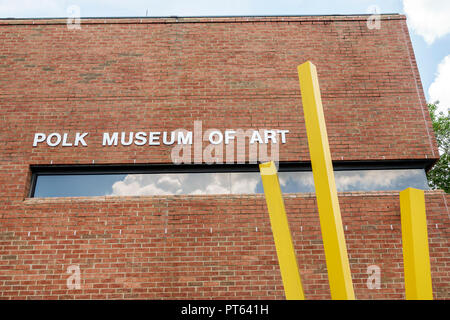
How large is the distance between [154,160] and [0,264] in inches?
115

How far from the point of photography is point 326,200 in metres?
2.76

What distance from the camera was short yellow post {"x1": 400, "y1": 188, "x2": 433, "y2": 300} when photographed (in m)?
2.82

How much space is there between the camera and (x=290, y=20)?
7660 mm

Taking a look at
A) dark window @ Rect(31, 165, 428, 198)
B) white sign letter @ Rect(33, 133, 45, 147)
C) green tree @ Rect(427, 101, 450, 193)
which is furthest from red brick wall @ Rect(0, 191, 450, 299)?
green tree @ Rect(427, 101, 450, 193)

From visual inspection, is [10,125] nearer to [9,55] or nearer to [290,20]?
[9,55]

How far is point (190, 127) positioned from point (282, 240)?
4018mm

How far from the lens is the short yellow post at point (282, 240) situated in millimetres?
3018

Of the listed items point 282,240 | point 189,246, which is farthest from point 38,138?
point 282,240

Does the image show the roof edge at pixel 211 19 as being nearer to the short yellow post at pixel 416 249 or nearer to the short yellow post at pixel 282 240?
the short yellow post at pixel 282 240

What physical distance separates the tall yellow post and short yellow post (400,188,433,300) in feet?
1.82

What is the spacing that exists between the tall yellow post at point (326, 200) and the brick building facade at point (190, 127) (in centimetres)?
312

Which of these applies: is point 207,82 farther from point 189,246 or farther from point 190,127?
point 189,246

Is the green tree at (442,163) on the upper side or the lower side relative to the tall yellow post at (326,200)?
upper

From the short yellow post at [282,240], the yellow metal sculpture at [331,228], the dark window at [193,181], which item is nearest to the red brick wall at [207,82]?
the dark window at [193,181]
